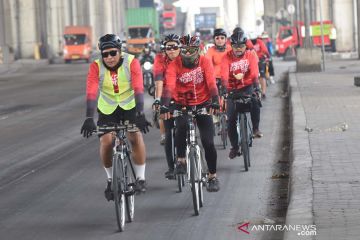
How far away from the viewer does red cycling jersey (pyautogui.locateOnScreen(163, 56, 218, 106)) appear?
1229 centimetres

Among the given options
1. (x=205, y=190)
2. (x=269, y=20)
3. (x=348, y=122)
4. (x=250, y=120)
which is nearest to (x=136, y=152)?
(x=205, y=190)

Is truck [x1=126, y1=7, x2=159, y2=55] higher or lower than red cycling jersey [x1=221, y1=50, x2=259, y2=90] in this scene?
higher

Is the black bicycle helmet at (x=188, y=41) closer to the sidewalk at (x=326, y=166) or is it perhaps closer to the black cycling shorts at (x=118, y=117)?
the black cycling shorts at (x=118, y=117)

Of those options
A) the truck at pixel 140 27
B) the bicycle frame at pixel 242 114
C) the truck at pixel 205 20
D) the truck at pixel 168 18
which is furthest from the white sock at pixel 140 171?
the truck at pixel 168 18

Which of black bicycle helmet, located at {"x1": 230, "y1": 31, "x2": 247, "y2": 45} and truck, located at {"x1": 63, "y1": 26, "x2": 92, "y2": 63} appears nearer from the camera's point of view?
black bicycle helmet, located at {"x1": 230, "y1": 31, "x2": 247, "y2": 45}

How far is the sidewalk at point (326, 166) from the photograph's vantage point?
9492mm

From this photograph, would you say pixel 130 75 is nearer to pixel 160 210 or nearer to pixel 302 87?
pixel 160 210

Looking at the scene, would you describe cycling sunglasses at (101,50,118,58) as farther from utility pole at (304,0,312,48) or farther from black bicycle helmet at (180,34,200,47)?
utility pole at (304,0,312,48)

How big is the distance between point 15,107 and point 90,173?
17.5 metres

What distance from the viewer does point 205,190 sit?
1334 cm

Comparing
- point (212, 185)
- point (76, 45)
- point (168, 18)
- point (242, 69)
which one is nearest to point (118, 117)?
point (212, 185)

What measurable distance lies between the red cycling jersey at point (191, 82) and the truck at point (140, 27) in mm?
74161

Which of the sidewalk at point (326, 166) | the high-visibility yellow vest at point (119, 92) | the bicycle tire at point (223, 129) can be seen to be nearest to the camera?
the sidewalk at point (326, 166)

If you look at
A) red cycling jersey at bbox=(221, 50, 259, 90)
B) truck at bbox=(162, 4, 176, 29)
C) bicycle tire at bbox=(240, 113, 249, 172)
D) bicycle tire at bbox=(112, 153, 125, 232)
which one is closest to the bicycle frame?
bicycle tire at bbox=(240, 113, 249, 172)
